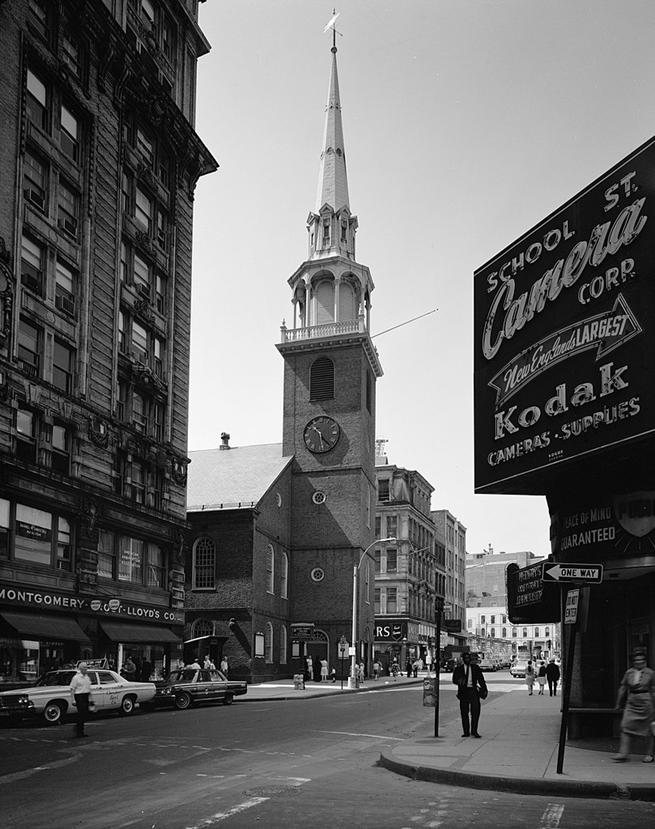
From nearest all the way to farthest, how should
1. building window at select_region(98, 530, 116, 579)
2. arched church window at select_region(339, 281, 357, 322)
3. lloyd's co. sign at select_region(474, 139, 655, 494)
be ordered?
lloyd's co. sign at select_region(474, 139, 655, 494)
building window at select_region(98, 530, 116, 579)
arched church window at select_region(339, 281, 357, 322)

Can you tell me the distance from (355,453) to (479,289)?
45.7m

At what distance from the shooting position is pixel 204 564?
198 feet

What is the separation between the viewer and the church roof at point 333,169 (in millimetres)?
72562

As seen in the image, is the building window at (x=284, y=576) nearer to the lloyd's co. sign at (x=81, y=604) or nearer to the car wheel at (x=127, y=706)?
the lloyd's co. sign at (x=81, y=604)

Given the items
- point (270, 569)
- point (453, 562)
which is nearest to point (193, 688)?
point (270, 569)

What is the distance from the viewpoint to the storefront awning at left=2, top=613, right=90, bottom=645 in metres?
31.0

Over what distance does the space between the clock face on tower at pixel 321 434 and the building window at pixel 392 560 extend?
98.5 ft

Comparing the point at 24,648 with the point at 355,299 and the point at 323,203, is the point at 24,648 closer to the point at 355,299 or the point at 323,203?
the point at 355,299

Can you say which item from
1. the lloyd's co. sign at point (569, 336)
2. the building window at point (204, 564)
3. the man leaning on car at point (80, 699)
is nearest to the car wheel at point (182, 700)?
the man leaning on car at point (80, 699)

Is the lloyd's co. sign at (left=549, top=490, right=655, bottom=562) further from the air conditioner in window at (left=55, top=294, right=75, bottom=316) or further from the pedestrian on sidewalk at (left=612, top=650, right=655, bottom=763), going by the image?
the air conditioner in window at (left=55, top=294, right=75, bottom=316)

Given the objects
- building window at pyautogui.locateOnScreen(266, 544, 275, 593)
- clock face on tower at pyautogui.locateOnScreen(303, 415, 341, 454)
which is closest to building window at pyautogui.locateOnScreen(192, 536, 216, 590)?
building window at pyautogui.locateOnScreen(266, 544, 275, 593)

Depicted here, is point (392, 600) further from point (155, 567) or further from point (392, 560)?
point (155, 567)

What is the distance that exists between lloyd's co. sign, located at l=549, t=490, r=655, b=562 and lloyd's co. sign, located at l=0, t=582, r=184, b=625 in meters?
19.2

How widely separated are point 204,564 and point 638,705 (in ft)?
155
